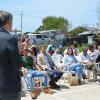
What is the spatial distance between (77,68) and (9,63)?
24.4 feet

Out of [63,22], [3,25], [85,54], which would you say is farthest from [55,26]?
[3,25]

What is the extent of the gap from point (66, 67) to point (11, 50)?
7791mm

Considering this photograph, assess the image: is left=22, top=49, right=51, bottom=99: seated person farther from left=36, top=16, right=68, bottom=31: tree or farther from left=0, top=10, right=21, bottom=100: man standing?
left=36, top=16, right=68, bottom=31: tree

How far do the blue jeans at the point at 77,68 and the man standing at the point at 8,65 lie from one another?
7.33m

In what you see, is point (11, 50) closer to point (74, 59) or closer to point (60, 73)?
point (60, 73)

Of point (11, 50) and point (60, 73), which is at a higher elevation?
point (11, 50)

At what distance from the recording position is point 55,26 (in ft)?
325

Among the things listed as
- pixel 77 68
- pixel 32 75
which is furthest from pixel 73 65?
pixel 32 75

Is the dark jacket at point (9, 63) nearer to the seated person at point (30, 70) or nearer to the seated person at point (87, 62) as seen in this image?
the seated person at point (30, 70)

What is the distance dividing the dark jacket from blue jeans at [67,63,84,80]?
7360mm

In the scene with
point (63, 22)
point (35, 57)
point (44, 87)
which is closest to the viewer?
point (44, 87)

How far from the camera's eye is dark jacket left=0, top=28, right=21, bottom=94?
349cm

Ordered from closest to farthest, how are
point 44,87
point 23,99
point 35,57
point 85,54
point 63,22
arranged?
1. point 23,99
2. point 44,87
3. point 35,57
4. point 85,54
5. point 63,22

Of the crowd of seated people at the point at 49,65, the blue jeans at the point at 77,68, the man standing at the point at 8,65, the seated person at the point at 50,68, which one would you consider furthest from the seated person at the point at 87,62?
the man standing at the point at 8,65
